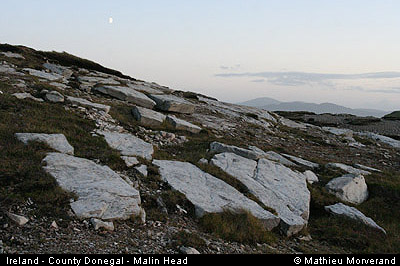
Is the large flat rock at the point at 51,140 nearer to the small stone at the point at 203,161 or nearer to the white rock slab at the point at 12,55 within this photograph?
the small stone at the point at 203,161

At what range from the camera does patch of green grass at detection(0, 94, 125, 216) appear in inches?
351

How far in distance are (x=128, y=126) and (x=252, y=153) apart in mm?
8830

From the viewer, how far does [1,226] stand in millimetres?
7391

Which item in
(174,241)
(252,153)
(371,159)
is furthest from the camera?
(371,159)

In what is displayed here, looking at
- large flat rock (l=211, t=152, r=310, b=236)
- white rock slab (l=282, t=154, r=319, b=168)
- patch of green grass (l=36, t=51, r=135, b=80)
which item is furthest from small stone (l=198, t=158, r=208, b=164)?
patch of green grass (l=36, t=51, r=135, b=80)

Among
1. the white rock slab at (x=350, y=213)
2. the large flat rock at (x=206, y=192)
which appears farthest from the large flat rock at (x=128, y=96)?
the white rock slab at (x=350, y=213)

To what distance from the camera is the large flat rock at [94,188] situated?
870 centimetres

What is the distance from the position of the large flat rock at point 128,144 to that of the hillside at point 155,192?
0.11 metres

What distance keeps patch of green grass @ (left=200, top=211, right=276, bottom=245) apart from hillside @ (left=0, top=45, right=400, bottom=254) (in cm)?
4

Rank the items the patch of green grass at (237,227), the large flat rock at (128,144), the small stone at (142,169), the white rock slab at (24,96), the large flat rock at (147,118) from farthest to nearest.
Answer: the large flat rock at (147,118) → the white rock slab at (24,96) → the large flat rock at (128,144) → the small stone at (142,169) → the patch of green grass at (237,227)

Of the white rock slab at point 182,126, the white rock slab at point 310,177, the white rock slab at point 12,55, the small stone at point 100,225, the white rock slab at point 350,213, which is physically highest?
the white rock slab at point 12,55

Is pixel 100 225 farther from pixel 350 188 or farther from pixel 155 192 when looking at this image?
pixel 350 188
